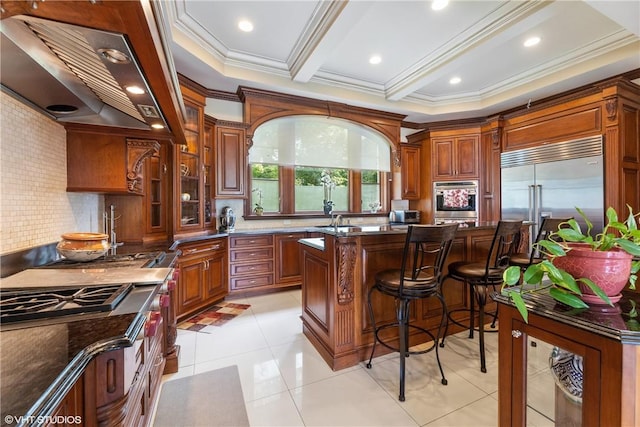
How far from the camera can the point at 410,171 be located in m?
5.38

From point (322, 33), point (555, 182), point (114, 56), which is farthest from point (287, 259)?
point (555, 182)

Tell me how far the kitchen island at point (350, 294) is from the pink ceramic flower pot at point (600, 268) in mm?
1305

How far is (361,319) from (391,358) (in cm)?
44

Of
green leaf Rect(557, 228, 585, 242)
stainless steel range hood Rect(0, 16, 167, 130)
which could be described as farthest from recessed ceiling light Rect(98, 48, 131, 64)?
green leaf Rect(557, 228, 585, 242)

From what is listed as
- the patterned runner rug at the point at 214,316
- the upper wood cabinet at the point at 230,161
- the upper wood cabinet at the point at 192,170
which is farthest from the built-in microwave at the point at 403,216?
the upper wood cabinet at the point at 192,170

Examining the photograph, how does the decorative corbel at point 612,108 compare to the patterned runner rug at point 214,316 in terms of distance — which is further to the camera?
the decorative corbel at point 612,108

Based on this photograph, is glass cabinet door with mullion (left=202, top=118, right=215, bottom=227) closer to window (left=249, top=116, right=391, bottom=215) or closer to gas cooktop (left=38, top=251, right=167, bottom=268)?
window (left=249, top=116, right=391, bottom=215)

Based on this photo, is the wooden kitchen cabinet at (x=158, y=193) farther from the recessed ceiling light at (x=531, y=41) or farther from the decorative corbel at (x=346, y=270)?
the recessed ceiling light at (x=531, y=41)

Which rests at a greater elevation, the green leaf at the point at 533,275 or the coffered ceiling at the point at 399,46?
the coffered ceiling at the point at 399,46

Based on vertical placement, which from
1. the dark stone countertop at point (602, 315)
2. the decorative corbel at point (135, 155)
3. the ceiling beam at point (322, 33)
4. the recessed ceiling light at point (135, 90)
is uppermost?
the ceiling beam at point (322, 33)

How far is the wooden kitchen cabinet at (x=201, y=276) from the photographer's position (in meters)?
2.92

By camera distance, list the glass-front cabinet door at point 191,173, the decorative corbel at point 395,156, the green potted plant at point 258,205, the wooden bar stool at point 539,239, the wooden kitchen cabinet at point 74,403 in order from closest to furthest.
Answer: the wooden kitchen cabinet at point 74,403 < the wooden bar stool at point 539,239 < the glass-front cabinet door at point 191,173 < the green potted plant at point 258,205 < the decorative corbel at point 395,156

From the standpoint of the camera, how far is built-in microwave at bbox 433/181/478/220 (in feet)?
15.8

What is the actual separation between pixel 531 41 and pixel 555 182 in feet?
5.95
